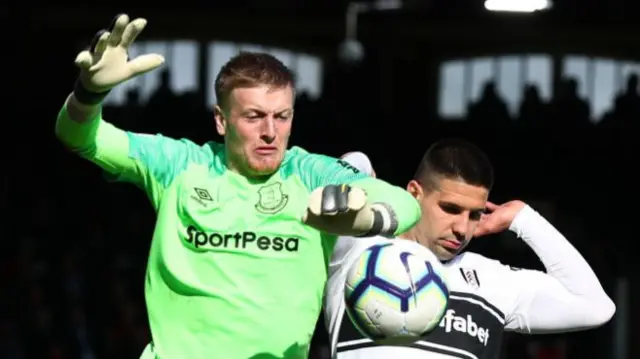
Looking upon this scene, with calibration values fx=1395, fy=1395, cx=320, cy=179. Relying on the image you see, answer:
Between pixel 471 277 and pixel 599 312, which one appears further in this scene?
pixel 599 312

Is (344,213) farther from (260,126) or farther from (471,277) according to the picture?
(471,277)

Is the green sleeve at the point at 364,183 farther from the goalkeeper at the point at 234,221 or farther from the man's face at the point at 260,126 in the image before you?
the man's face at the point at 260,126

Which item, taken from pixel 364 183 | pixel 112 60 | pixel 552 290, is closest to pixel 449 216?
pixel 552 290

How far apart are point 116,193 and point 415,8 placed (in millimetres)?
6859

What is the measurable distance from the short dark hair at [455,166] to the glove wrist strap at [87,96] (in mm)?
1457

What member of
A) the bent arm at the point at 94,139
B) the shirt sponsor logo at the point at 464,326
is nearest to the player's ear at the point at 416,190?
the shirt sponsor logo at the point at 464,326

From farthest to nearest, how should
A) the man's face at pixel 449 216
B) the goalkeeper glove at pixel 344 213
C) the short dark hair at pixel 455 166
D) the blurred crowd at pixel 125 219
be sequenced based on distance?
the blurred crowd at pixel 125 219, the short dark hair at pixel 455 166, the man's face at pixel 449 216, the goalkeeper glove at pixel 344 213

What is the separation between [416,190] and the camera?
5.47m

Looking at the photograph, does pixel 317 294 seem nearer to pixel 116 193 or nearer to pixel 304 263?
pixel 304 263

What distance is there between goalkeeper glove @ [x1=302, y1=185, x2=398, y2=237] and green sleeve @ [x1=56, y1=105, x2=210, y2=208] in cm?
91

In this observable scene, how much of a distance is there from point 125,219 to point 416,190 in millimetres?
9043

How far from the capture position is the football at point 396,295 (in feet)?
15.3

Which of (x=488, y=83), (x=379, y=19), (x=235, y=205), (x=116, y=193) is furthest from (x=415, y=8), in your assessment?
(x=235, y=205)

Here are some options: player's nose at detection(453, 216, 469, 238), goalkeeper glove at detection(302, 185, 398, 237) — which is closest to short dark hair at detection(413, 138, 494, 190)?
player's nose at detection(453, 216, 469, 238)
